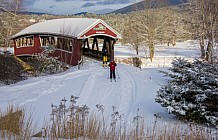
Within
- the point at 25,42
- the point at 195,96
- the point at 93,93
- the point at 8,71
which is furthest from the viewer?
the point at 25,42

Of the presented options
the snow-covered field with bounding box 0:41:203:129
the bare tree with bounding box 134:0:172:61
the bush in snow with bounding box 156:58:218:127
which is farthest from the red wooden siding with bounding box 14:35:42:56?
the bush in snow with bounding box 156:58:218:127

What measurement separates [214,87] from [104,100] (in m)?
4.59

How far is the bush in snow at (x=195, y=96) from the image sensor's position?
9977mm

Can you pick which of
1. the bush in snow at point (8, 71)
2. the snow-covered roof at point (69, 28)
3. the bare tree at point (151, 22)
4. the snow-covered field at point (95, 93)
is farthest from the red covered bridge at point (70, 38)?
the bare tree at point (151, 22)

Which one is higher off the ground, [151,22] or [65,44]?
[151,22]

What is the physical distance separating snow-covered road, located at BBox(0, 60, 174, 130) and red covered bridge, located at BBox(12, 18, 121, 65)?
25.4 ft

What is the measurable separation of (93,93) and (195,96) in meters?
5.48

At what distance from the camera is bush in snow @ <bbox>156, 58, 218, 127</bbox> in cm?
998

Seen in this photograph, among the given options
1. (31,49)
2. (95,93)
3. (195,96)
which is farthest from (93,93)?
(31,49)

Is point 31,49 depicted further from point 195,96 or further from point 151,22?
point 195,96

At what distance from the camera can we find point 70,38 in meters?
28.9

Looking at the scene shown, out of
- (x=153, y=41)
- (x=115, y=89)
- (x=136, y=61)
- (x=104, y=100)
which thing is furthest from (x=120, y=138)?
(x=153, y=41)

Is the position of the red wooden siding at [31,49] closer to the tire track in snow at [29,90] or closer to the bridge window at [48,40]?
the bridge window at [48,40]

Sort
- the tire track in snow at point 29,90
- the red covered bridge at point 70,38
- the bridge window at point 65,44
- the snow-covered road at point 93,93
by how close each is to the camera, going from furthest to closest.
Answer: the bridge window at point 65,44, the red covered bridge at point 70,38, the tire track in snow at point 29,90, the snow-covered road at point 93,93
